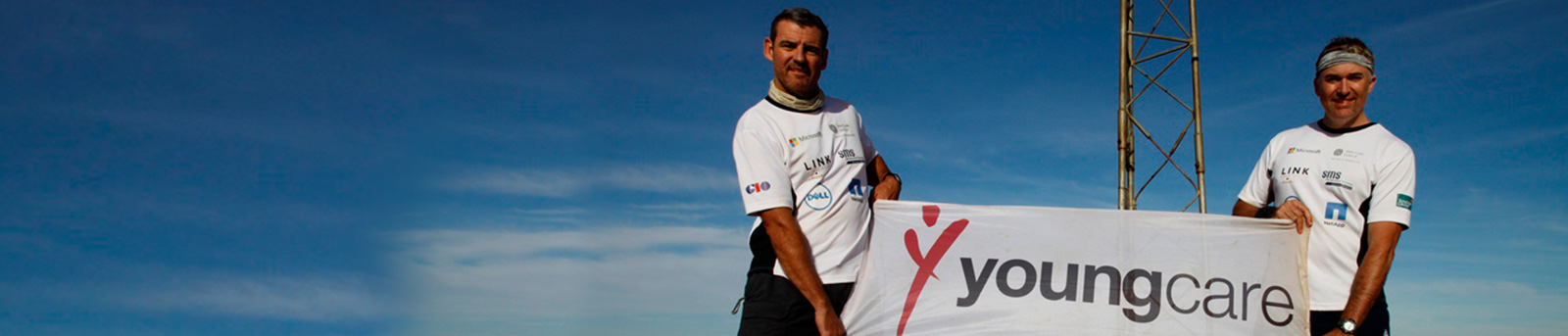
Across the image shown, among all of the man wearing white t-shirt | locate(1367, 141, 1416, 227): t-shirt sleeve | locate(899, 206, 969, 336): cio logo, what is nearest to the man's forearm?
the man wearing white t-shirt

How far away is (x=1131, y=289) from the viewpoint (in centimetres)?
354

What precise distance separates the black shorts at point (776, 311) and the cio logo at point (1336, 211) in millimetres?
1845

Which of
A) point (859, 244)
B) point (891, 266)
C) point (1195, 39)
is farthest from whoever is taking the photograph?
point (1195, 39)

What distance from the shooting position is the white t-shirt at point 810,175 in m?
2.98

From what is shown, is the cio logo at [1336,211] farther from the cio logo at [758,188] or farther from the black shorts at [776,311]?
the cio logo at [758,188]

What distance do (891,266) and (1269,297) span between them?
1378 mm

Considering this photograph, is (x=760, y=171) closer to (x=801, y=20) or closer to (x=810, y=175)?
(x=810, y=175)

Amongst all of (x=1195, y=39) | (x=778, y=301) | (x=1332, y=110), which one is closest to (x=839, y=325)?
(x=778, y=301)

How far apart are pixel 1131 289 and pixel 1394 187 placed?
0.96 meters

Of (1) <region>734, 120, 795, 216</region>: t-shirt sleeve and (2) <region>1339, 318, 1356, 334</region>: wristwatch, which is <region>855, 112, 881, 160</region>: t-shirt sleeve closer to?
(1) <region>734, 120, 795, 216</region>: t-shirt sleeve

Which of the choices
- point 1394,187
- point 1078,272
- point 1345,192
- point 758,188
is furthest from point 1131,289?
point 758,188

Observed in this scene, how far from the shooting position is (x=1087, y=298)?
11.6 feet

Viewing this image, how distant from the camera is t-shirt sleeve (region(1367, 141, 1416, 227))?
11.0 feet

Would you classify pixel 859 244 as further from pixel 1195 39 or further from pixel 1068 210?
pixel 1195 39
